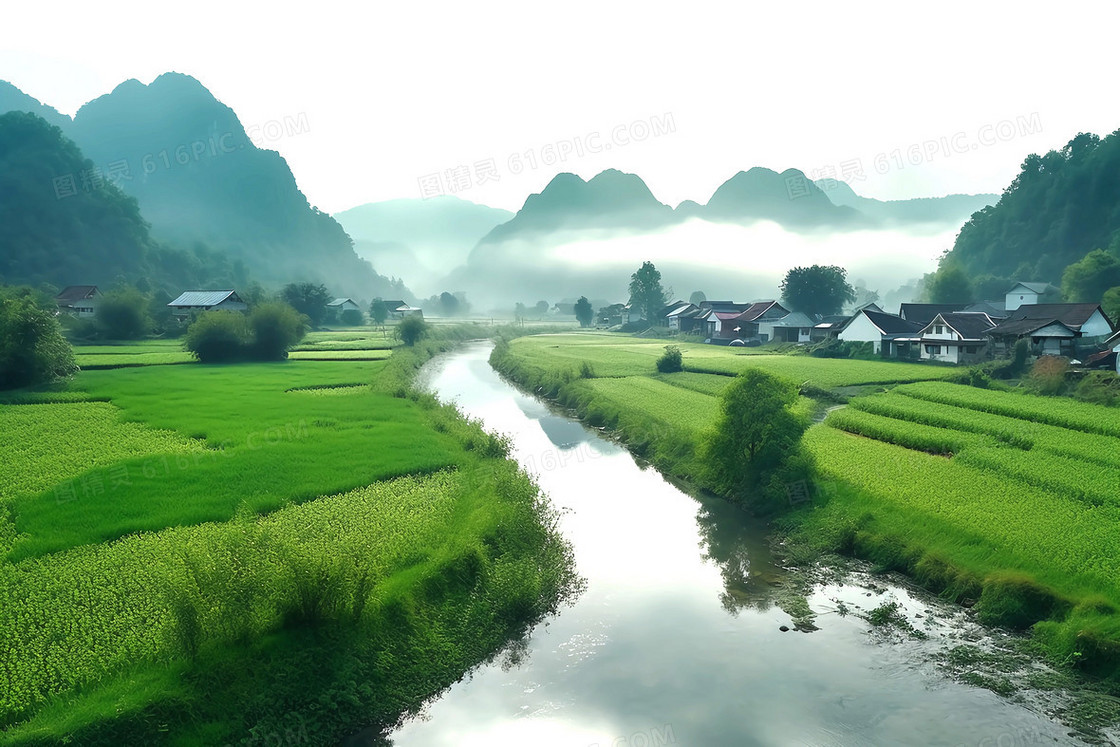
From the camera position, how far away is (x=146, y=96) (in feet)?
566

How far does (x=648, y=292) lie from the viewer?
102 m

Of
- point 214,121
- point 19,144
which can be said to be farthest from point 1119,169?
point 214,121

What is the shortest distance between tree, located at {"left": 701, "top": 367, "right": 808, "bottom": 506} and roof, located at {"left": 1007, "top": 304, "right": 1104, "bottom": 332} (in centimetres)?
3246

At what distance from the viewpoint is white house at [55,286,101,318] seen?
68375mm

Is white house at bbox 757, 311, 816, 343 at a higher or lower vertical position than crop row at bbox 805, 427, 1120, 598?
higher

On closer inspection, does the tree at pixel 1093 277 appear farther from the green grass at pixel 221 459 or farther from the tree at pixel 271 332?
the tree at pixel 271 332

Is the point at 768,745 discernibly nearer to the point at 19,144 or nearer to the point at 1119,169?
the point at 1119,169

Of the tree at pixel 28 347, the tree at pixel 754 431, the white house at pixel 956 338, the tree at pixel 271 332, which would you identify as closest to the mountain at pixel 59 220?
the tree at pixel 271 332

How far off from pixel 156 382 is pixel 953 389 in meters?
41.1

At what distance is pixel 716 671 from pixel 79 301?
80497mm

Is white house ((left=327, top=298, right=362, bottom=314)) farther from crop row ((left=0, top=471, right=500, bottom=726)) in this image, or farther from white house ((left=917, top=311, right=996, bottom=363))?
crop row ((left=0, top=471, right=500, bottom=726))

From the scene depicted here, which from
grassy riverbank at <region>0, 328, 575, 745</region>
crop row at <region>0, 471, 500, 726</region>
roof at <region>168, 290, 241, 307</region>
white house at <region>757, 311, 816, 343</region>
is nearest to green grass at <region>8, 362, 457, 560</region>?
grassy riverbank at <region>0, 328, 575, 745</region>

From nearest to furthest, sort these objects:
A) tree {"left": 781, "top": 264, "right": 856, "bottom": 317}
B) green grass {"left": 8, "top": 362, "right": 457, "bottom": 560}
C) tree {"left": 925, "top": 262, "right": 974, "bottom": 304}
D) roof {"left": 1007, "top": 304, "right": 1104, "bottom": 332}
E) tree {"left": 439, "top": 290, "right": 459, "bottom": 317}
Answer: green grass {"left": 8, "top": 362, "right": 457, "bottom": 560} < roof {"left": 1007, "top": 304, "right": 1104, "bottom": 332} < tree {"left": 781, "top": 264, "right": 856, "bottom": 317} < tree {"left": 925, "top": 262, "right": 974, "bottom": 304} < tree {"left": 439, "top": 290, "right": 459, "bottom": 317}

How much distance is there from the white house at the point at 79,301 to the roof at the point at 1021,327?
268ft
